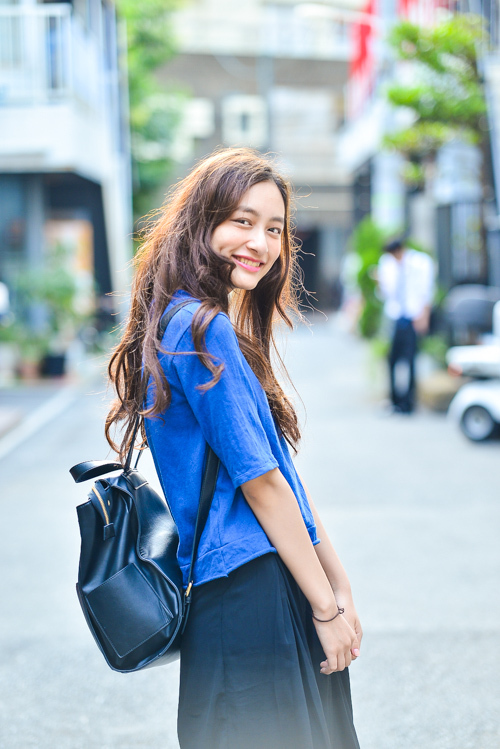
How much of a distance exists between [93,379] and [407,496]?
298 inches

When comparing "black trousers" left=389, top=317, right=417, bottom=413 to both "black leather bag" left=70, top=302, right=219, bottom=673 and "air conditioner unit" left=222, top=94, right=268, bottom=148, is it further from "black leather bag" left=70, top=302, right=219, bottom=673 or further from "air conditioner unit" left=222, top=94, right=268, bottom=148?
"air conditioner unit" left=222, top=94, right=268, bottom=148

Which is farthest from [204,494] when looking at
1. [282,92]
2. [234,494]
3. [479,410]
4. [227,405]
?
[282,92]

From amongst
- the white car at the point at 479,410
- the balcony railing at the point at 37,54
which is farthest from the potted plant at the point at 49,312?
the white car at the point at 479,410

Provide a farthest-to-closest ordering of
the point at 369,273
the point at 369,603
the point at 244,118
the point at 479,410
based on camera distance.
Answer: the point at 244,118 < the point at 369,273 < the point at 479,410 < the point at 369,603

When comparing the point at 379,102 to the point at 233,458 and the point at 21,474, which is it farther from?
the point at 233,458

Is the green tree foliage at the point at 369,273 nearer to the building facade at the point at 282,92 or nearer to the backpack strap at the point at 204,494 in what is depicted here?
the backpack strap at the point at 204,494

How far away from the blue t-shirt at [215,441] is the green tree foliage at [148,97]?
20549mm

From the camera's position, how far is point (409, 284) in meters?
9.35

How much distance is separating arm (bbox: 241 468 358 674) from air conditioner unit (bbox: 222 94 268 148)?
34.4 meters

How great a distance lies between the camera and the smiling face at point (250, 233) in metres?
1.71

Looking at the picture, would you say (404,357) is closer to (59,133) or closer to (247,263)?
(59,133)

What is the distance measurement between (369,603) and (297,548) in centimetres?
246

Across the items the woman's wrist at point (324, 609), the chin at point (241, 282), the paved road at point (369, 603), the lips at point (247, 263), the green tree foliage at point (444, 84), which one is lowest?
the paved road at point (369, 603)

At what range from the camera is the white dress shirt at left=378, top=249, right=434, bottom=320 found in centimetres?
933
